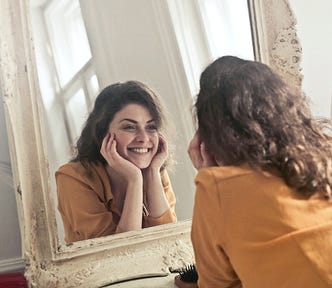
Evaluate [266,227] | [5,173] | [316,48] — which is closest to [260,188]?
[266,227]

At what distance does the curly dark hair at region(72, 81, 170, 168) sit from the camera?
0.99m

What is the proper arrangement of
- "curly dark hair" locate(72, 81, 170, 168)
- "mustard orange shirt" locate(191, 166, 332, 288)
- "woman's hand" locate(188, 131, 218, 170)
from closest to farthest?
"mustard orange shirt" locate(191, 166, 332, 288) < "woman's hand" locate(188, 131, 218, 170) < "curly dark hair" locate(72, 81, 170, 168)

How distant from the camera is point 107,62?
1013mm

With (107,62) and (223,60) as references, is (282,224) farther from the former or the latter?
(107,62)

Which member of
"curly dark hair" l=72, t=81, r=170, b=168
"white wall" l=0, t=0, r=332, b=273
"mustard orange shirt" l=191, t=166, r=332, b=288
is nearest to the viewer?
"mustard orange shirt" l=191, t=166, r=332, b=288

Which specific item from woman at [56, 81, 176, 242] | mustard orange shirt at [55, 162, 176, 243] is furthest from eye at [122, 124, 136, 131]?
mustard orange shirt at [55, 162, 176, 243]

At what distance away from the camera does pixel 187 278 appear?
0.90 m

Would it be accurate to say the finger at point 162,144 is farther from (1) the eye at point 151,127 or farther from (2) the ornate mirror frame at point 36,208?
(2) the ornate mirror frame at point 36,208

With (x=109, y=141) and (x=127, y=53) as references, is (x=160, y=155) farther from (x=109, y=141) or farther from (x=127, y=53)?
(x=127, y=53)

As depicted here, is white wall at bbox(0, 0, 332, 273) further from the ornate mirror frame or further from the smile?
the ornate mirror frame

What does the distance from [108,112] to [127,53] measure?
15cm

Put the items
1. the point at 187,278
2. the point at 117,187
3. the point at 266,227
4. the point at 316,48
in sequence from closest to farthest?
the point at 266,227 < the point at 187,278 < the point at 117,187 < the point at 316,48

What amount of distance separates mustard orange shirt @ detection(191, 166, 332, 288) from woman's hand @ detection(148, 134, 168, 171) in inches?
12.4

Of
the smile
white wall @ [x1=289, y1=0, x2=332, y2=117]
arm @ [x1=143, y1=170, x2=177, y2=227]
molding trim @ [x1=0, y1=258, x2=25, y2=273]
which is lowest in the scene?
molding trim @ [x1=0, y1=258, x2=25, y2=273]
